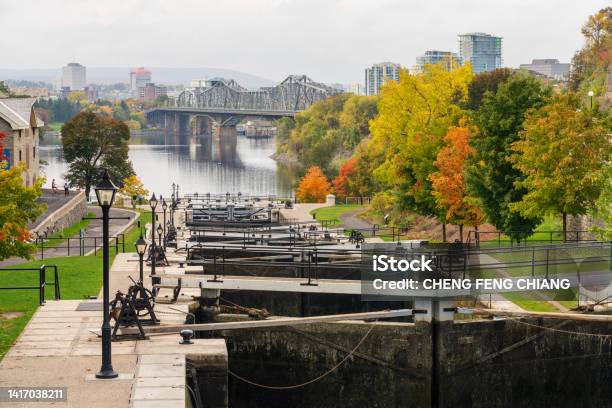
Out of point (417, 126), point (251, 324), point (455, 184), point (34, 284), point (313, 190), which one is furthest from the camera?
point (313, 190)

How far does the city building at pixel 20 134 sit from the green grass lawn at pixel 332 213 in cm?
1894

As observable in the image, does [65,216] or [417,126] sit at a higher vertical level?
[417,126]

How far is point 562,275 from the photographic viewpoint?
3250 cm

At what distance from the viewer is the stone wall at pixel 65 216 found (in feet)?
196

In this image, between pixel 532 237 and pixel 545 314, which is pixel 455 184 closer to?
pixel 532 237

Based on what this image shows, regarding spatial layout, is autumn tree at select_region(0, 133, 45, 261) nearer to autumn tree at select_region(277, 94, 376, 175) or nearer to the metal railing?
the metal railing

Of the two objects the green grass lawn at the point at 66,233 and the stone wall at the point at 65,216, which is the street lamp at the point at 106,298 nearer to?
the green grass lawn at the point at 66,233

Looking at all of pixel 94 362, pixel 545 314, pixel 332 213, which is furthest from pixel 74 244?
pixel 94 362

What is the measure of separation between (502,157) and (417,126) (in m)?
17.0

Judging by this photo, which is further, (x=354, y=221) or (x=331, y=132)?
(x=331, y=132)

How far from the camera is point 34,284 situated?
115 feet

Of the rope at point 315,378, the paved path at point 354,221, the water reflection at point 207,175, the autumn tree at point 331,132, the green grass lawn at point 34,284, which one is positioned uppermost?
the autumn tree at point 331,132

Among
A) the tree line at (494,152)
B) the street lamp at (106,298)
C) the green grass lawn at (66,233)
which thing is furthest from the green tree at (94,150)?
the street lamp at (106,298)

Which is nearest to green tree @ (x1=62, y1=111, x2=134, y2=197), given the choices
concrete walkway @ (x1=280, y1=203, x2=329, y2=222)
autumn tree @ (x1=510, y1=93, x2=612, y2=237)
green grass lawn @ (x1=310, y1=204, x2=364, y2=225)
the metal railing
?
concrete walkway @ (x1=280, y1=203, x2=329, y2=222)
